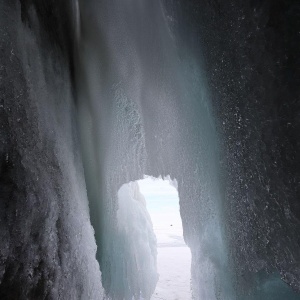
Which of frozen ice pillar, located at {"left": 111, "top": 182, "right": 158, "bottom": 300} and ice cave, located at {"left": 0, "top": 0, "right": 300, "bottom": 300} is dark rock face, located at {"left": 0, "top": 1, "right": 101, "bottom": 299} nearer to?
ice cave, located at {"left": 0, "top": 0, "right": 300, "bottom": 300}

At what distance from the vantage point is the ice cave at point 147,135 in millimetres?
1669

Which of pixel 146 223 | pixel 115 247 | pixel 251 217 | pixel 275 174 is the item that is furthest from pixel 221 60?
pixel 146 223

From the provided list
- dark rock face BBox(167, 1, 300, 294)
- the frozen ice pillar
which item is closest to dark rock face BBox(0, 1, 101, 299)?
dark rock face BBox(167, 1, 300, 294)

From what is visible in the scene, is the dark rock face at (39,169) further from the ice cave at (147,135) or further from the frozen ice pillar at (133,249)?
the frozen ice pillar at (133,249)

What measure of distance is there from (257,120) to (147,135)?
7.57ft

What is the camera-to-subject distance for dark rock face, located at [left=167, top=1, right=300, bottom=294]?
4.96 ft

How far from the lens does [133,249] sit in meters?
5.89

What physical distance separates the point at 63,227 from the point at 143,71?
2.05 metres

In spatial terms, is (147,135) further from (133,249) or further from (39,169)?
(133,249)

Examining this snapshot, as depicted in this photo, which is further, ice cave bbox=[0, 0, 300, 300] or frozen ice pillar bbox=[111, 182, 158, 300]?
frozen ice pillar bbox=[111, 182, 158, 300]

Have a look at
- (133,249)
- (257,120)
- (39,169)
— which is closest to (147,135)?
(39,169)

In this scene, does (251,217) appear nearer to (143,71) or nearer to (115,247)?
(143,71)

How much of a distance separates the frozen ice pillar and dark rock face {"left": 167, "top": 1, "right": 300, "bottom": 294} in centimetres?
Answer: 285

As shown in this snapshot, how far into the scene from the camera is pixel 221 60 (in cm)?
215
